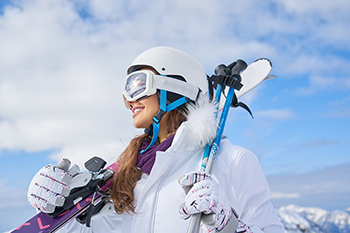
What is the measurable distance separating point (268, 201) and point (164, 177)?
25.4 inches

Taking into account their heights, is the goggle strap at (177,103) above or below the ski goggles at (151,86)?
below

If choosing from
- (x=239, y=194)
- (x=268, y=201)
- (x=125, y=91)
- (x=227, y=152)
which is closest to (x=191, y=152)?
(x=227, y=152)

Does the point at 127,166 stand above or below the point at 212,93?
below

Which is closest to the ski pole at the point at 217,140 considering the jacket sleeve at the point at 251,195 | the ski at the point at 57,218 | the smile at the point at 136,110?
the jacket sleeve at the point at 251,195

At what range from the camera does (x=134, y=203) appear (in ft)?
5.87

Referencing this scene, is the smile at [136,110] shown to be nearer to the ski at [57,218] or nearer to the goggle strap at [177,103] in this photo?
the goggle strap at [177,103]

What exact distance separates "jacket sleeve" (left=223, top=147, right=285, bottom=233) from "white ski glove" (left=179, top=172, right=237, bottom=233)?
0.26 metres

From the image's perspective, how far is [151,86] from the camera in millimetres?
1994

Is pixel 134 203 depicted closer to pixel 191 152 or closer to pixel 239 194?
pixel 191 152

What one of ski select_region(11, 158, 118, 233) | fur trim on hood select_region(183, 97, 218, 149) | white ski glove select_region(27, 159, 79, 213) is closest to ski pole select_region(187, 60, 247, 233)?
fur trim on hood select_region(183, 97, 218, 149)

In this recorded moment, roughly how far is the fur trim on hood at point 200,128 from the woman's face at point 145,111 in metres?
0.32

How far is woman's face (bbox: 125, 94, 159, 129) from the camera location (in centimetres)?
201

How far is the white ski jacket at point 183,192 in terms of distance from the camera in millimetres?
1582

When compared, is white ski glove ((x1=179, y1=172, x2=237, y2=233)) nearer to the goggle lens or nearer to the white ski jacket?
the white ski jacket
